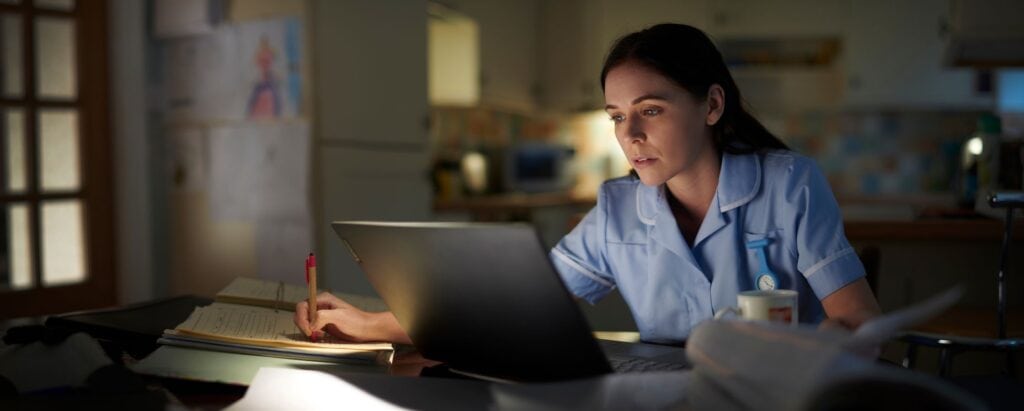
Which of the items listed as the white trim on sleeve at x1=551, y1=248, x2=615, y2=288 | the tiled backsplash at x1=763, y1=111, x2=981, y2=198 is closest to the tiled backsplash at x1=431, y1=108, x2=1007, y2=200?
the tiled backsplash at x1=763, y1=111, x2=981, y2=198

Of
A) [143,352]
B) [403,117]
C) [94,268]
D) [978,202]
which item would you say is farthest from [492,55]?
[143,352]

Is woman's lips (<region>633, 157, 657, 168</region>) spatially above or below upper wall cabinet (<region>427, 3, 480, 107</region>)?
below

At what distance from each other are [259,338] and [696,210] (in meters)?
0.72

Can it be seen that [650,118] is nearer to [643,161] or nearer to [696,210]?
[643,161]

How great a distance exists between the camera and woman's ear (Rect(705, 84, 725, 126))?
1.38 meters

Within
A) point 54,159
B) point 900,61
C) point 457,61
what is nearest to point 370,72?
point 54,159

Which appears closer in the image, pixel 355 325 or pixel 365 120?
pixel 355 325

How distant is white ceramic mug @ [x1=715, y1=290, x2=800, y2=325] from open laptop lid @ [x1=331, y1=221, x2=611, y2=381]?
0.17 meters

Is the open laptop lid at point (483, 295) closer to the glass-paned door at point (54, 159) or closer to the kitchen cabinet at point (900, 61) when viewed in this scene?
the glass-paned door at point (54, 159)

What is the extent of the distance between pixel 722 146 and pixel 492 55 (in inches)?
137

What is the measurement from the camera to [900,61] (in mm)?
5148

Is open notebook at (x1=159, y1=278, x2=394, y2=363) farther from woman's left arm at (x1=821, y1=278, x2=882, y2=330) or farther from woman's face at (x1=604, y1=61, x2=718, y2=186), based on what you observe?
woman's left arm at (x1=821, y1=278, x2=882, y2=330)

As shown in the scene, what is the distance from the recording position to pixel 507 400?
2.39ft

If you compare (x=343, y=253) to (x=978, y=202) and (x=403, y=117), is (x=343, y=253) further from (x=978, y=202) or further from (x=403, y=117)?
(x=978, y=202)
